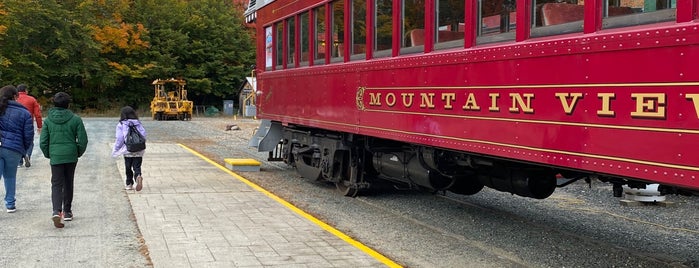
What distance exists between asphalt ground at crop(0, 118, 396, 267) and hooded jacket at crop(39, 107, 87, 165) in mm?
725

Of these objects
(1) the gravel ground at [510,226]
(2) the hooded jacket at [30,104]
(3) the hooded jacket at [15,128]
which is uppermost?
(2) the hooded jacket at [30,104]

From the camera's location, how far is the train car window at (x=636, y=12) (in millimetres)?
3525

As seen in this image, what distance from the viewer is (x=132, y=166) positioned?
9.28 meters

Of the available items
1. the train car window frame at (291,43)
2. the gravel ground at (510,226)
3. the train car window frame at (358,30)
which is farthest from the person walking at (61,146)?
the train car window frame at (291,43)

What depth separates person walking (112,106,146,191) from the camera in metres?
8.91

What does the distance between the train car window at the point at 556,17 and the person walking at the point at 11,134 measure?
5554 mm

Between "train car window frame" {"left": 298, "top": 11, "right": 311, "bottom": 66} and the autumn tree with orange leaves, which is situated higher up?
the autumn tree with orange leaves

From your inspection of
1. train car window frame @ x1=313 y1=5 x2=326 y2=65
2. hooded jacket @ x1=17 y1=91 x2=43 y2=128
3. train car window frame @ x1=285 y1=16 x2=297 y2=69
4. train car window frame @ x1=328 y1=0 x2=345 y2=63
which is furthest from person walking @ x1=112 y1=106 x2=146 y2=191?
hooded jacket @ x1=17 y1=91 x2=43 y2=128

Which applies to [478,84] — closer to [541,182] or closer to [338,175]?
[541,182]

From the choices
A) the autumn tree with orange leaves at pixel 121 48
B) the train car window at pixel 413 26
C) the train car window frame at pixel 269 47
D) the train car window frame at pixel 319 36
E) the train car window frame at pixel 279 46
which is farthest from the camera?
the autumn tree with orange leaves at pixel 121 48

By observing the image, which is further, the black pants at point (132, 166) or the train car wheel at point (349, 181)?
the black pants at point (132, 166)

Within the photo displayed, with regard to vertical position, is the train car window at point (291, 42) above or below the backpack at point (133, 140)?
above

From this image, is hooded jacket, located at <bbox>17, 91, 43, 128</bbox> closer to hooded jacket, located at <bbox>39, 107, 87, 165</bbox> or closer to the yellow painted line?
the yellow painted line

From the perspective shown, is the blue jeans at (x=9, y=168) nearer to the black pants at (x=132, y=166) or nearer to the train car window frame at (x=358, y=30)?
the black pants at (x=132, y=166)
